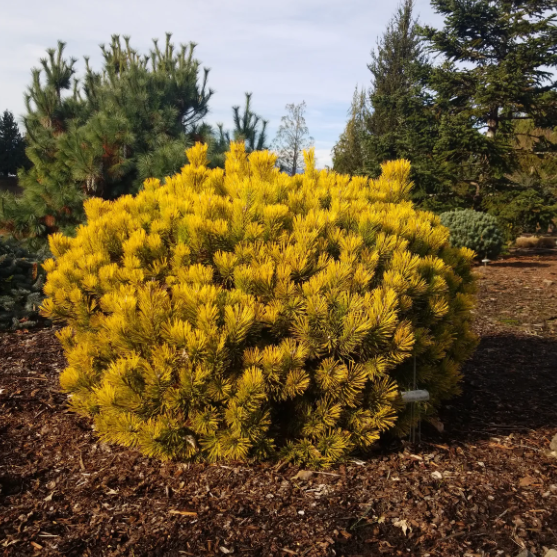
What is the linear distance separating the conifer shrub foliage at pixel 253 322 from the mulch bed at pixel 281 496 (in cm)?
17

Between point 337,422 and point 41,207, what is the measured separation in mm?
7777

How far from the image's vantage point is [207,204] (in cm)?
295

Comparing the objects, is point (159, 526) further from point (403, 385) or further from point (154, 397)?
point (403, 385)

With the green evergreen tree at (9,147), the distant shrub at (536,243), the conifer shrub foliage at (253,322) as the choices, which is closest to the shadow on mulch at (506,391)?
the conifer shrub foliage at (253,322)

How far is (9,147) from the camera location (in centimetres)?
2906

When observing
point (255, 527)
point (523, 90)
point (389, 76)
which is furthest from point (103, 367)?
point (389, 76)

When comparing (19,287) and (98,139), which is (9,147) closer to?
A: (98,139)

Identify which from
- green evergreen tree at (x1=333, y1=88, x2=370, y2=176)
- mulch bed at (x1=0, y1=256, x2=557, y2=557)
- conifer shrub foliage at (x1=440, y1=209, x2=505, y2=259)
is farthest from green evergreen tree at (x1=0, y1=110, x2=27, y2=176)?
mulch bed at (x1=0, y1=256, x2=557, y2=557)

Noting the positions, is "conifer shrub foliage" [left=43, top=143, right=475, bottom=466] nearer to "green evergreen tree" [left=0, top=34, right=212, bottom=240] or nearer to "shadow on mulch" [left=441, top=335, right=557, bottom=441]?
"shadow on mulch" [left=441, top=335, right=557, bottom=441]

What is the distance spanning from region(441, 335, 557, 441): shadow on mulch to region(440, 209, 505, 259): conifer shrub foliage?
6.61 m

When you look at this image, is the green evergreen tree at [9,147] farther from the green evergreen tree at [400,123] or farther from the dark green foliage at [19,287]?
the dark green foliage at [19,287]

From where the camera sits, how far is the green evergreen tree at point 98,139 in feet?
28.6

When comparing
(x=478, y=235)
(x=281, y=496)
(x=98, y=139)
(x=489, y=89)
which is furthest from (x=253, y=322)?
(x=489, y=89)

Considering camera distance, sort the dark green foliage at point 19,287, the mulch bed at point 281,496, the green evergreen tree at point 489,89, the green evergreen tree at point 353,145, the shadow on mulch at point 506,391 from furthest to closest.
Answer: the green evergreen tree at point 353,145
the green evergreen tree at point 489,89
the dark green foliage at point 19,287
the shadow on mulch at point 506,391
the mulch bed at point 281,496
